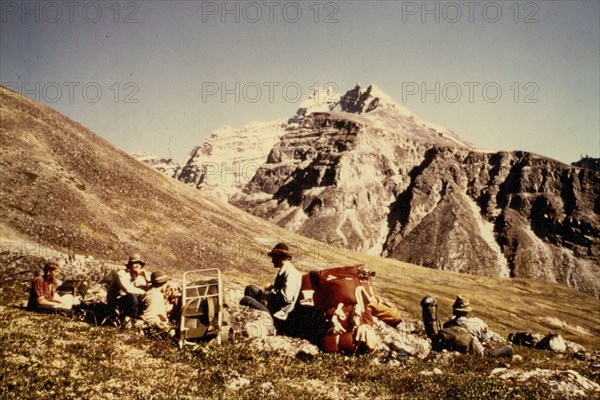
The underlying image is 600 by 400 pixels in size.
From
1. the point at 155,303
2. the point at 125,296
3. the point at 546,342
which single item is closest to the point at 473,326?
the point at 546,342

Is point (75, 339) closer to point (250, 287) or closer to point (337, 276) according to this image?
point (250, 287)

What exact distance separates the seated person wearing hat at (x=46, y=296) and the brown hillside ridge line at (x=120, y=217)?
16876 millimetres

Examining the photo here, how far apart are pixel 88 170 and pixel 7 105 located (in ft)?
51.7

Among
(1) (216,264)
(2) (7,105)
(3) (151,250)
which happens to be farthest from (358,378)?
(2) (7,105)

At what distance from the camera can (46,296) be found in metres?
14.1

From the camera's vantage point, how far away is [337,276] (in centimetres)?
1263

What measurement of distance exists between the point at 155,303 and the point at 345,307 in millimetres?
6204

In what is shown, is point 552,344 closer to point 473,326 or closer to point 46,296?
point 473,326

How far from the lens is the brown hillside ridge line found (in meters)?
38.5

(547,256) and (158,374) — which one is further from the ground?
(158,374)

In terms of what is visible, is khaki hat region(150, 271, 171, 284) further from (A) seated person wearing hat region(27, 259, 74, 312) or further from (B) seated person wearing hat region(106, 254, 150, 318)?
(A) seated person wearing hat region(27, 259, 74, 312)

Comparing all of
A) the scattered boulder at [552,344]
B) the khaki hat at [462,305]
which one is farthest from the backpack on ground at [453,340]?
the scattered boulder at [552,344]

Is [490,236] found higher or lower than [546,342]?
lower

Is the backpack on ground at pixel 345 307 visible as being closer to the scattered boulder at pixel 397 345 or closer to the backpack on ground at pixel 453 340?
the scattered boulder at pixel 397 345
